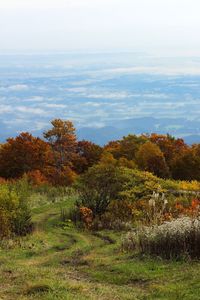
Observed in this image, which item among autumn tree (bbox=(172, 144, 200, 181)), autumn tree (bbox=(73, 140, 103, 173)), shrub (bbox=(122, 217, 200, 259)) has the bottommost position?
shrub (bbox=(122, 217, 200, 259))

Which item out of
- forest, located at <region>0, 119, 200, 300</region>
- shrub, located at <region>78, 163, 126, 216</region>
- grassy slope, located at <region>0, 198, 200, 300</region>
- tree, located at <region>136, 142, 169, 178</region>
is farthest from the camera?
tree, located at <region>136, 142, 169, 178</region>

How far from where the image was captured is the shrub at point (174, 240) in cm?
1290

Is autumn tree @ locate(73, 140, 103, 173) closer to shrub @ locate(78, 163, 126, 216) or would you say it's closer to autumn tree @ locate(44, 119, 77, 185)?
autumn tree @ locate(44, 119, 77, 185)

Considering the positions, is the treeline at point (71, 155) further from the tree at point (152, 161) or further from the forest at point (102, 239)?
the forest at point (102, 239)

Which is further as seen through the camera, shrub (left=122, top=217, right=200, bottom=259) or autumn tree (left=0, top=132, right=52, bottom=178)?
autumn tree (left=0, top=132, right=52, bottom=178)

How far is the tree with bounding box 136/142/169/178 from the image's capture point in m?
45.1

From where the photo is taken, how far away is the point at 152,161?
4531 centimetres

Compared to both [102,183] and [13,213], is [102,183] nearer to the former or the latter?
[102,183]

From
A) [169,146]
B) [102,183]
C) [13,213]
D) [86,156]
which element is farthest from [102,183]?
[86,156]

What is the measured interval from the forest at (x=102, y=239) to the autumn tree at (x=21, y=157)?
15.0 metres

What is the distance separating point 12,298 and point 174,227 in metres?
4.89

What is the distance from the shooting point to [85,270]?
43.9 ft

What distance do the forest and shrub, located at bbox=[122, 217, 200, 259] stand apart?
0.02 meters

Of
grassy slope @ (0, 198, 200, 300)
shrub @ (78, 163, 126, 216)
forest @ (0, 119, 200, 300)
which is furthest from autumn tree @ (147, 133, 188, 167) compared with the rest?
grassy slope @ (0, 198, 200, 300)
